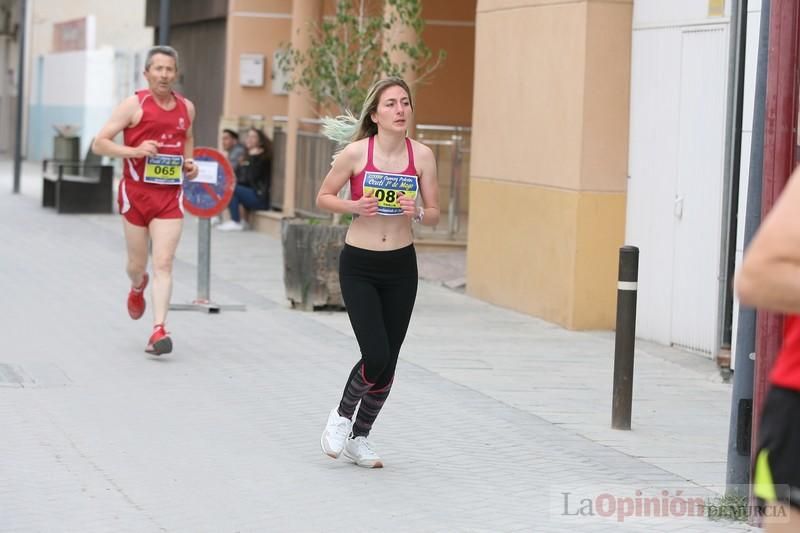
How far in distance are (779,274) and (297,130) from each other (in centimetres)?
1799

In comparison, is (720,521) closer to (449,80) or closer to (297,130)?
(297,130)

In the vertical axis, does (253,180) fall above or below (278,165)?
below

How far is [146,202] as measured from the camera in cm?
1026

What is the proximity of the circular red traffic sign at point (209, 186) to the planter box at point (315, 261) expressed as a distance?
661 mm

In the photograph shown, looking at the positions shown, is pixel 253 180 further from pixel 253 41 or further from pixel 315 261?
pixel 315 261

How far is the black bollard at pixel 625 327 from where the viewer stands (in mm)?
8281

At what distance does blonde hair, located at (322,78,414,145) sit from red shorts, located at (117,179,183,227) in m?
2.70

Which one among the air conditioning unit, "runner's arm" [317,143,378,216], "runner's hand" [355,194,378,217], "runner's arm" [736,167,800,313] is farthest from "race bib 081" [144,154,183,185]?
the air conditioning unit

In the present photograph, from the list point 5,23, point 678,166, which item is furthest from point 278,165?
point 5,23

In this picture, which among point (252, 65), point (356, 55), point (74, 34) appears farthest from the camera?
point (74, 34)

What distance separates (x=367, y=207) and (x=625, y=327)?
6.29 feet

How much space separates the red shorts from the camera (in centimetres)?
1026

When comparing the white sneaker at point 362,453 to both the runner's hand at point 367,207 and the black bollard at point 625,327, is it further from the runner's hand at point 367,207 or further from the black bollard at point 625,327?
the black bollard at point 625,327

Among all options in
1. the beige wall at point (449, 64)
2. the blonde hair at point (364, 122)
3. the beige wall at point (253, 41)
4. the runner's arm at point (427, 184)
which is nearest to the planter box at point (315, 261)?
the blonde hair at point (364, 122)
